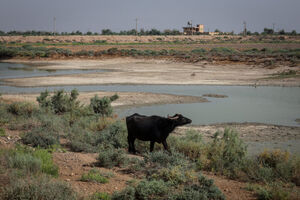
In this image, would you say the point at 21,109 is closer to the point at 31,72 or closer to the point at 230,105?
the point at 230,105

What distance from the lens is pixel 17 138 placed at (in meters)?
10.8

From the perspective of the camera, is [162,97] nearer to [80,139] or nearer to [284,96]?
[284,96]

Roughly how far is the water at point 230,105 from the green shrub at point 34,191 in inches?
420

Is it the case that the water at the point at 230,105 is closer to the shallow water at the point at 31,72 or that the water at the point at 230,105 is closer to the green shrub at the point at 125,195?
the shallow water at the point at 31,72

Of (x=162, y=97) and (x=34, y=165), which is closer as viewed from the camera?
(x=34, y=165)

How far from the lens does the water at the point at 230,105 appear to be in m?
17.3

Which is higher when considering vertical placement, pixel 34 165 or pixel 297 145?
pixel 34 165

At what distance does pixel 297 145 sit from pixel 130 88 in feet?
52.8

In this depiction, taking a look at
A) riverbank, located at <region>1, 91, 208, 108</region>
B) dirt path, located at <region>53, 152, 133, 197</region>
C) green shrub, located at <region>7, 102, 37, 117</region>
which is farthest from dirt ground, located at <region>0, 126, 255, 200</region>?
riverbank, located at <region>1, 91, 208, 108</region>

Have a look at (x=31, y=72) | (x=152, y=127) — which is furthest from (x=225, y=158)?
(x=31, y=72)

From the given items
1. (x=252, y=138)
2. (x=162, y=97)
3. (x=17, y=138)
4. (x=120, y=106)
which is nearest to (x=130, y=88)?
(x=162, y=97)

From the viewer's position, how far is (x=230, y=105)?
2089 centimetres

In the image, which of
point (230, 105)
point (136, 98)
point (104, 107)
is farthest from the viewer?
point (136, 98)

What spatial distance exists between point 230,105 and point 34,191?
16.6 m
